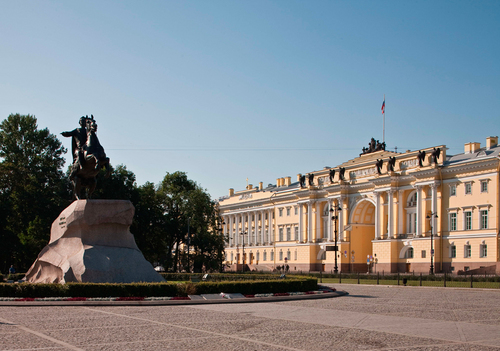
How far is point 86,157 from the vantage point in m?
28.3

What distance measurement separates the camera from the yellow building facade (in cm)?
7119

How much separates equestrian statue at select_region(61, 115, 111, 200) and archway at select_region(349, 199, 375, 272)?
6704 centimetres

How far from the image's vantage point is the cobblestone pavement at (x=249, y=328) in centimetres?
1276

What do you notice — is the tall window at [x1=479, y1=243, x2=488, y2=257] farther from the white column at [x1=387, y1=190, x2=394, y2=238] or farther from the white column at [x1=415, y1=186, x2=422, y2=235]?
the white column at [x1=387, y1=190, x2=394, y2=238]

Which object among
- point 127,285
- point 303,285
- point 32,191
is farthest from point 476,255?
point 127,285

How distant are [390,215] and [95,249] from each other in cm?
6439

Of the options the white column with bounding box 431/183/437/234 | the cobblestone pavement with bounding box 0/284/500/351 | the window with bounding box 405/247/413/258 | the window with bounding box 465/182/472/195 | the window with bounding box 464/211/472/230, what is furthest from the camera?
the window with bounding box 405/247/413/258

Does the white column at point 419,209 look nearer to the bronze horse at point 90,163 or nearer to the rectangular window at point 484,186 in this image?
the rectangular window at point 484,186

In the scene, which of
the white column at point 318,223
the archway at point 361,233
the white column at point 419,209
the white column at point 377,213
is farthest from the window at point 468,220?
the white column at point 318,223

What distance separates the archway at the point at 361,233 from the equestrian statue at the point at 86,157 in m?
67.0

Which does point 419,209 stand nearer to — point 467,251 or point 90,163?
point 467,251

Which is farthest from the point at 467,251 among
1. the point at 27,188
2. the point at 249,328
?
the point at 249,328

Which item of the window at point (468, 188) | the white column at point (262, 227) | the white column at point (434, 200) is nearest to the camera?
the window at point (468, 188)

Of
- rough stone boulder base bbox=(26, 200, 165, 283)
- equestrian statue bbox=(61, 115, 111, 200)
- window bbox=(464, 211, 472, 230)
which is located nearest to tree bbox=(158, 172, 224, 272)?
window bbox=(464, 211, 472, 230)
